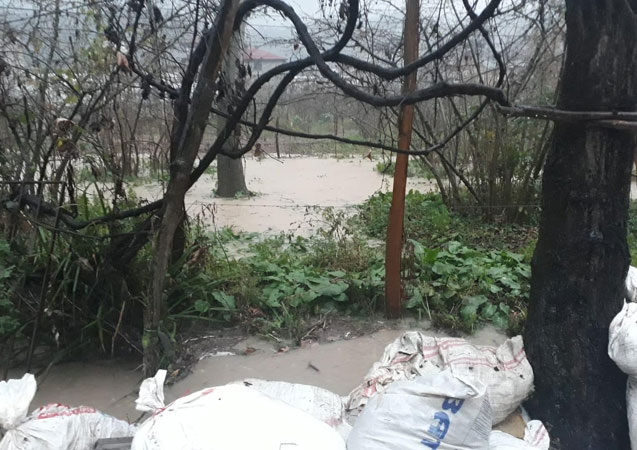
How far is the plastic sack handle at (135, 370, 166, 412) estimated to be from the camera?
79.5 inches

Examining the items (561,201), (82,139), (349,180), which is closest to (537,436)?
(561,201)

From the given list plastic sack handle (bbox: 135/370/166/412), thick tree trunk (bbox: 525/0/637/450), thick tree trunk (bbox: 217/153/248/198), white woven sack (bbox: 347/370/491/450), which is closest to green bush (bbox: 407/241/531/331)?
thick tree trunk (bbox: 525/0/637/450)

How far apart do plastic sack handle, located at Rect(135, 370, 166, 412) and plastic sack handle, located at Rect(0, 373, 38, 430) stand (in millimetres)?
366

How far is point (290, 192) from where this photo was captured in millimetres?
10438

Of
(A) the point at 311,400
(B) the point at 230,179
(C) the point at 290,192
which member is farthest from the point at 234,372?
(C) the point at 290,192

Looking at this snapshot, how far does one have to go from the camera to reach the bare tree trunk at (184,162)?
8.29ft

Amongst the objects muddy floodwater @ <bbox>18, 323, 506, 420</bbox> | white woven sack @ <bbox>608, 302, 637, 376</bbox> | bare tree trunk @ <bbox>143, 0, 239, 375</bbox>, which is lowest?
muddy floodwater @ <bbox>18, 323, 506, 420</bbox>

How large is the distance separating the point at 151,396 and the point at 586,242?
1745 mm

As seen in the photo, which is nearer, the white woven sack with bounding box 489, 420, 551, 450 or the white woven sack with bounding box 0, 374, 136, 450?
the white woven sack with bounding box 0, 374, 136, 450

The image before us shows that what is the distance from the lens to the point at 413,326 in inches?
156

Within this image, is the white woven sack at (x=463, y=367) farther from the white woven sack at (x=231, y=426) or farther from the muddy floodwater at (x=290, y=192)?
the muddy floodwater at (x=290, y=192)

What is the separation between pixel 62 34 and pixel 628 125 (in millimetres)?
3438

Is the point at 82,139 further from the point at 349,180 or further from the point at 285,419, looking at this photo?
the point at 349,180

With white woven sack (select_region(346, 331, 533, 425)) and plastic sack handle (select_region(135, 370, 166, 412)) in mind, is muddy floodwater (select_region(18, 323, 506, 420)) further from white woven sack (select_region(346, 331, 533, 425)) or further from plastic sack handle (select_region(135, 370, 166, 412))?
plastic sack handle (select_region(135, 370, 166, 412))
